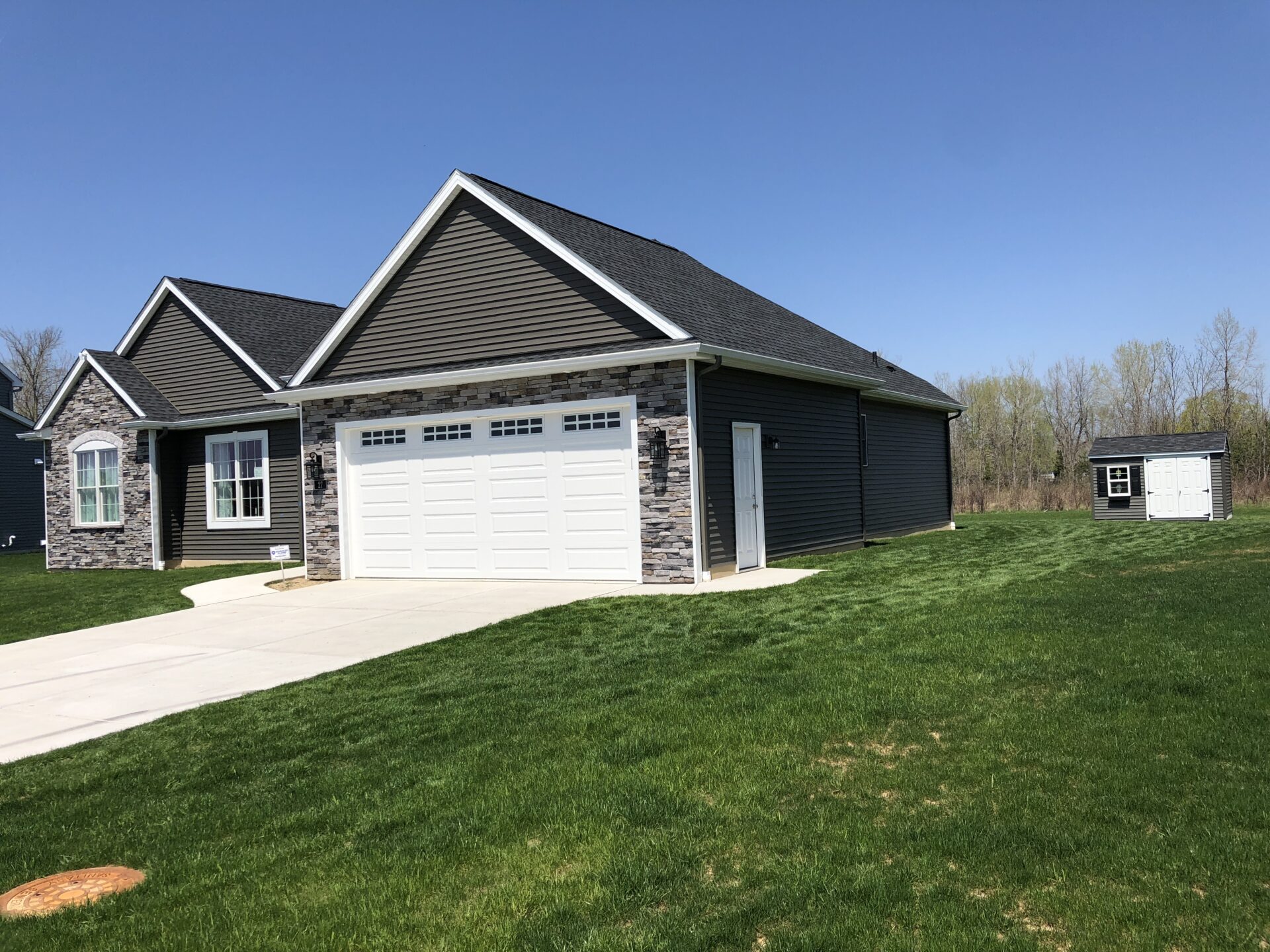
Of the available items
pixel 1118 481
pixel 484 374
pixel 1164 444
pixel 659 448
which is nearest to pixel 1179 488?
pixel 1164 444

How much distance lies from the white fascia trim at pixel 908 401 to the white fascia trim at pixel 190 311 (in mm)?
12486

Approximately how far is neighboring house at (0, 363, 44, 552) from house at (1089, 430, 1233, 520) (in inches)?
1262

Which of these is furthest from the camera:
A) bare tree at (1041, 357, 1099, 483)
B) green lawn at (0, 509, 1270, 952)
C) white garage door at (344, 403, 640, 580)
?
bare tree at (1041, 357, 1099, 483)

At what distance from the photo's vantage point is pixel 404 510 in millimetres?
15867

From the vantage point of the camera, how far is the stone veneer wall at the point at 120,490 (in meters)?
20.7

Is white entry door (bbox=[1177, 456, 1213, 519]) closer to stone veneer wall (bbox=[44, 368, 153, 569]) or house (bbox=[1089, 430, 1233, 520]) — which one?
house (bbox=[1089, 430, 1233, 520])

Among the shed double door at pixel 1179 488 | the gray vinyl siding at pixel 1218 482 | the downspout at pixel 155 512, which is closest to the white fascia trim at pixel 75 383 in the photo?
the downspout at pixel 155 512

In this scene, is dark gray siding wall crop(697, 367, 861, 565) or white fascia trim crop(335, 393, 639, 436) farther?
dark gray siding wall crop(697, 367, 861, 565)

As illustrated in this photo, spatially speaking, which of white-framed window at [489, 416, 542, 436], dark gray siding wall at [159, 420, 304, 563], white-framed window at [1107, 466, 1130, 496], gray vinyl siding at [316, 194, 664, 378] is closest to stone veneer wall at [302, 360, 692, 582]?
white-framed window at [489, 416, 542, 436]

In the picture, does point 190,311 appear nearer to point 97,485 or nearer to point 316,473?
point 97,485

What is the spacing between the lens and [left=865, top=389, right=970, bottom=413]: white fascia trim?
65.6ft

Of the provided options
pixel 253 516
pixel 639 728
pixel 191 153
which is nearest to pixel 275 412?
pixel 253 516

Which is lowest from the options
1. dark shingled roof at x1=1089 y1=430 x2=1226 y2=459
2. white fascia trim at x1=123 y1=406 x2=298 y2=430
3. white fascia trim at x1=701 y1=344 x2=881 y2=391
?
dark shingled roof at x1=1089 y1=430 x2=1226 y2=459

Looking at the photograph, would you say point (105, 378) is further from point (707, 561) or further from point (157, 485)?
point (707, 561)
